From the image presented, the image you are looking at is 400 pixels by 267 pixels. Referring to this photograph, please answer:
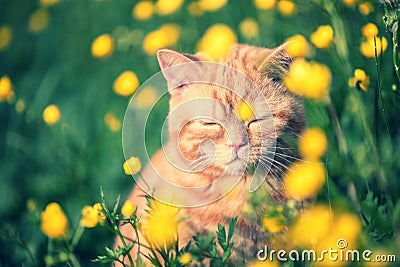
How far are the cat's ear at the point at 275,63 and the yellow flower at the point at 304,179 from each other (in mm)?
237

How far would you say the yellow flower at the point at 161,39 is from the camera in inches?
83.5

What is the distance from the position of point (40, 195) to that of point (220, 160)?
2.86 feet

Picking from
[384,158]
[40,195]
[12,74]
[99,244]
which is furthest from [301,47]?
[12,74]

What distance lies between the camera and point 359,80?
5.24ft

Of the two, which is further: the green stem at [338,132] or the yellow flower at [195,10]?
the yellow flower at [195,10]

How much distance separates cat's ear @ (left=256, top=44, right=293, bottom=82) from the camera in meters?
1.46

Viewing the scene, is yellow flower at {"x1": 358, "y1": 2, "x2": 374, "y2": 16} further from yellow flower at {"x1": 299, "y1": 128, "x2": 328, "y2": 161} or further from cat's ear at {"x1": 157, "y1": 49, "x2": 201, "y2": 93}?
cat's ear at {"x1": 157, "y1": 49, "x2": 201, "y2": 93}

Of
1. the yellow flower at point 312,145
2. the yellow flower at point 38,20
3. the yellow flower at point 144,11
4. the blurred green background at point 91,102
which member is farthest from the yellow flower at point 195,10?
the yellow flower at point 312,145

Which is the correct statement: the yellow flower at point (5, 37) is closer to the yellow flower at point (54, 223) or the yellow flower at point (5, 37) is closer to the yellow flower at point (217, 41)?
the yellow flower at point (217, 41)

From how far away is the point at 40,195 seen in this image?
6.78ft

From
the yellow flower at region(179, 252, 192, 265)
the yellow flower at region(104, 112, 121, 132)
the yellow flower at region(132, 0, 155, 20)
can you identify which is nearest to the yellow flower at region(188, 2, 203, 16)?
the yellow flower at region(132, 0, 155, 20)

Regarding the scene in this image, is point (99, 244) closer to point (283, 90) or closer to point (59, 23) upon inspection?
point (283, 90)

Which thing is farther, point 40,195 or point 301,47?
point 40,195

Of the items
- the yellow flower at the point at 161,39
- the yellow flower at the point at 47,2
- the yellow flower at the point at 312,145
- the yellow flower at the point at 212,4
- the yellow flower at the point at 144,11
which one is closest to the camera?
the yellow flower at the point at 312,145
